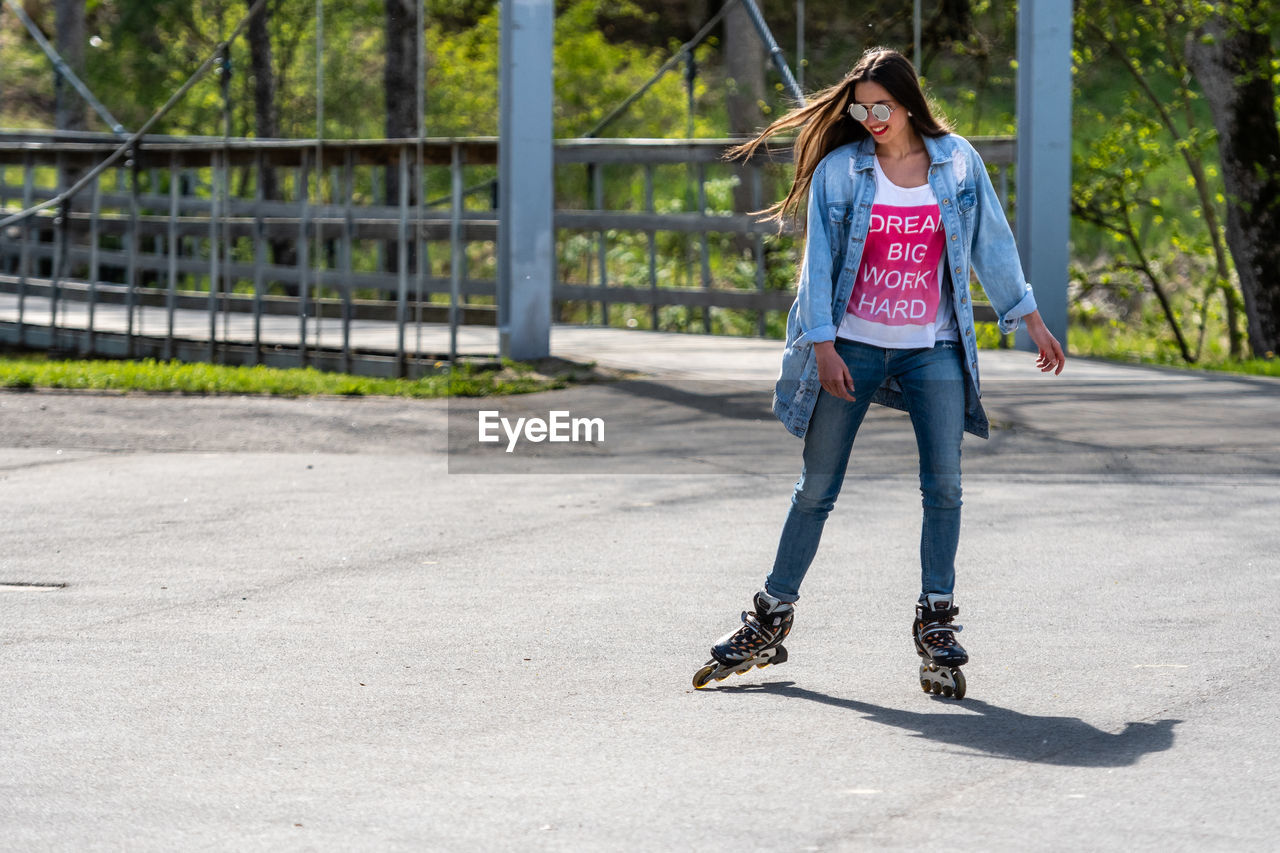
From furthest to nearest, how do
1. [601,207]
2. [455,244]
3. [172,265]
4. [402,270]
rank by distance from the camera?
[601,207] < [172,265] < [402,270] < [455,244]

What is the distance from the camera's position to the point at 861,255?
5.04 meters

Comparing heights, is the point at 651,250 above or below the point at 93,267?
above

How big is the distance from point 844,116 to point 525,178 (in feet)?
24.5

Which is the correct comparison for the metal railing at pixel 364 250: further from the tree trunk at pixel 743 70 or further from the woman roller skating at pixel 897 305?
the woman roller skating at pixel 897 305

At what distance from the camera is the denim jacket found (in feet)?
16.5

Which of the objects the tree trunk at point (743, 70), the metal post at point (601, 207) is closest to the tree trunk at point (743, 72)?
the tree trunk at point (743, 70)

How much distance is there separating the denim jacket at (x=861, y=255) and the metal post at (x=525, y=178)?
7416 mm

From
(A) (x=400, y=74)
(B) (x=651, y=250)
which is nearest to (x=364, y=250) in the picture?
(A) (x=400, y=74)

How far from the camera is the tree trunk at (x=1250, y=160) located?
1540 cm

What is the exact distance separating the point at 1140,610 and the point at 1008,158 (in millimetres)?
8110

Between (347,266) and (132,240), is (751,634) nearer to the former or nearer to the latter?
(347,266)

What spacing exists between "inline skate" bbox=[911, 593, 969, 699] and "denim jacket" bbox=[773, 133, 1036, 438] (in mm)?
496

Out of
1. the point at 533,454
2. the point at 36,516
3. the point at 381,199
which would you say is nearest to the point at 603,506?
the point at 533,454

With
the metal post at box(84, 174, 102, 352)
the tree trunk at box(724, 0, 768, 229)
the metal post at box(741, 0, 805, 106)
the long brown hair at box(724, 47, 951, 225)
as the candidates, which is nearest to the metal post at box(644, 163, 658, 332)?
the metal post at box(741, 0, 805, 106)
